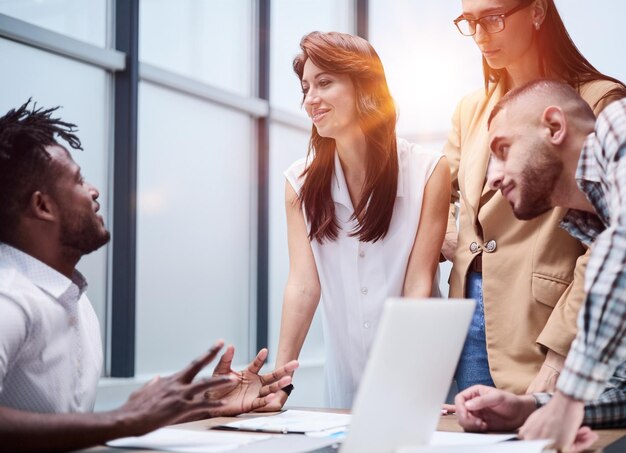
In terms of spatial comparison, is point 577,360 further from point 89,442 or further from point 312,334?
point 312,334

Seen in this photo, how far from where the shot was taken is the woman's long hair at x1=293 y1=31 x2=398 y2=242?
219 cm

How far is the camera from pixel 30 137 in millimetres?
1626

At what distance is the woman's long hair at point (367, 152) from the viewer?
86.2 inches

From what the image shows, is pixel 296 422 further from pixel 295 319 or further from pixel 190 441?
pixel 295 319

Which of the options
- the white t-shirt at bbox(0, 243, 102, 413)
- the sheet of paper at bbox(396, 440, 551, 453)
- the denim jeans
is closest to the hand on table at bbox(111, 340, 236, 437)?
the white t-shirt at bbox(0, 243, 102, 413)

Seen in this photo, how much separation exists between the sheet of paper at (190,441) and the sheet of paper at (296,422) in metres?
0.05

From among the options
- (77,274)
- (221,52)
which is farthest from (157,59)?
(77,274)

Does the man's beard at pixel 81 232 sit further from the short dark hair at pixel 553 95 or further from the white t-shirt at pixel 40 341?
the short dark hair at pixel 553 95

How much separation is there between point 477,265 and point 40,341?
1066 millimetres

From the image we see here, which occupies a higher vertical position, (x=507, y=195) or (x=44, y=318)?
(x=507, y=195)

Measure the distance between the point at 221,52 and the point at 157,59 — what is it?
82 cm

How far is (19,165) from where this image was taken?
5.23 feet

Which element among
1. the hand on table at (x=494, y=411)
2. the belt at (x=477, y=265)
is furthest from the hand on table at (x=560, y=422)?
the belt at (x=477, y=265)

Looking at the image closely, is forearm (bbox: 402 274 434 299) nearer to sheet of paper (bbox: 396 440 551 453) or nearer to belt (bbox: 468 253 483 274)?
belt (bbox: 468 253 483 274)
